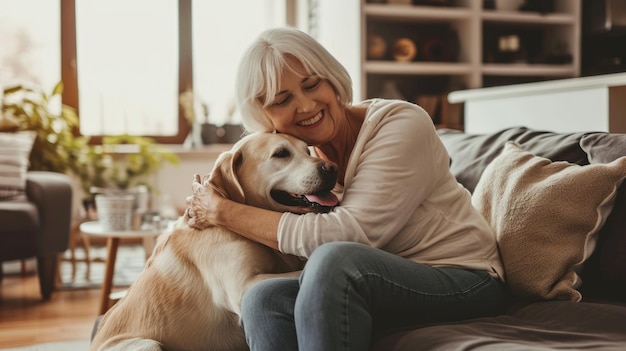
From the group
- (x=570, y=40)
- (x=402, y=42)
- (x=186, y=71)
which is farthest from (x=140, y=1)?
(x=570, y=40)

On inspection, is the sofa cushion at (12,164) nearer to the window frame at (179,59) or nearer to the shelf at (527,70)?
the window frame at (179,59)

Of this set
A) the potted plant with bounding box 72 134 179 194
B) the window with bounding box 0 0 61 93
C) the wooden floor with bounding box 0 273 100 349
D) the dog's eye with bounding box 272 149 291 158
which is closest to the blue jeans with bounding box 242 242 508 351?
the dog's eye with bounding box 272 149 291 158

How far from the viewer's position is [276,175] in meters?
1.70

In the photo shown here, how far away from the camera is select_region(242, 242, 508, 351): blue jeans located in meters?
1.27

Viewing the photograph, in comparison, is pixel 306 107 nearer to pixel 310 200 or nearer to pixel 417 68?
pixel 310 200

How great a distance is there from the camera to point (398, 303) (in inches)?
55.1

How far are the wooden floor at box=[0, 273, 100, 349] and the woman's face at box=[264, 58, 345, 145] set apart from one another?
178cm

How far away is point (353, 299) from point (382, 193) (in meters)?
0.29

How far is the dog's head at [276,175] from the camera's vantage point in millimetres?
1653

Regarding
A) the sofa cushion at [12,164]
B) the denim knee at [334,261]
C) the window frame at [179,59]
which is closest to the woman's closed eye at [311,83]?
the denim knee at [334,261]

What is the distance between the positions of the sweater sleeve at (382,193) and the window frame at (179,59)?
14.4 feet

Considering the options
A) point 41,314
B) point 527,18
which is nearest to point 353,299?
point 41,314

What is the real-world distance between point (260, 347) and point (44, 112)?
3778 millimetres

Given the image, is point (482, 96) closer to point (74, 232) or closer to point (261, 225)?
point (261, 225)
